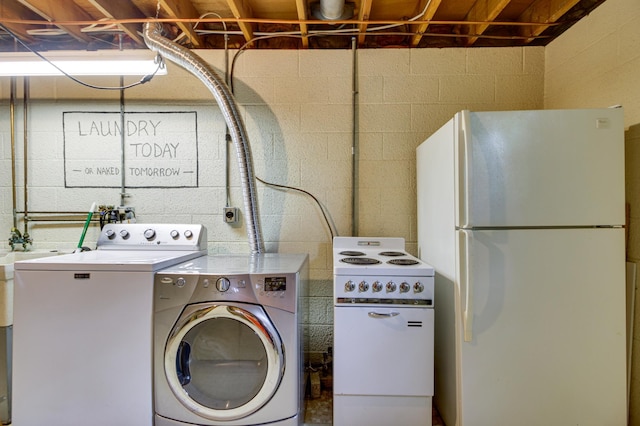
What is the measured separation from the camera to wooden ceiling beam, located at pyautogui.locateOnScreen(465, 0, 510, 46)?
6.50 ft

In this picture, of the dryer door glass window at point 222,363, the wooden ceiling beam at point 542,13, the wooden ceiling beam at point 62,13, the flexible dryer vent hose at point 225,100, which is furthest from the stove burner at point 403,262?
the wooden ceiling beam at point 62,13

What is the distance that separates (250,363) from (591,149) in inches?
81.8

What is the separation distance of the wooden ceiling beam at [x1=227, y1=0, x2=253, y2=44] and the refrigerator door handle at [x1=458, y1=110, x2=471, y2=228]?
61.0 inches

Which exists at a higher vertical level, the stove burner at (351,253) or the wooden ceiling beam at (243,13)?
the wooden ceiling beam at (243,13)

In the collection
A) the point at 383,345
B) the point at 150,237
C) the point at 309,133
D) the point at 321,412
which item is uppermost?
the point at 309,133

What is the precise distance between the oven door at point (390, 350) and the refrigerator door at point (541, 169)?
0.59 m

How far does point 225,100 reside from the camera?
2.19 metres

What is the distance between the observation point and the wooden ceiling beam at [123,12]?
77.3 inches

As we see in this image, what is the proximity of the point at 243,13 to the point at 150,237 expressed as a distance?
5.58 ft

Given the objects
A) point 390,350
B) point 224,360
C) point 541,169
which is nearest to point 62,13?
point 224,360

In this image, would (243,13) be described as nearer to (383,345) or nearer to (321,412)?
(383,345)

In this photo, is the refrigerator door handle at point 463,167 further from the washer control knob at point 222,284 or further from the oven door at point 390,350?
the washer control knob at point 222,284

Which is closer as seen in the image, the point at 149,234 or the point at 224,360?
the point at 224,360

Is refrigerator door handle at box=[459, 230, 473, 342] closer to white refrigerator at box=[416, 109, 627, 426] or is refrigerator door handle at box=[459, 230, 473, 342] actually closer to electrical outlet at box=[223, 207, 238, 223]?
white refrigerator at box=[416, 109, 627, 426]
